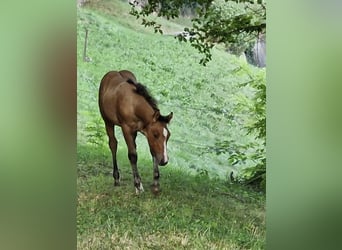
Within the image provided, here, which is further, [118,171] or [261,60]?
[118,171]

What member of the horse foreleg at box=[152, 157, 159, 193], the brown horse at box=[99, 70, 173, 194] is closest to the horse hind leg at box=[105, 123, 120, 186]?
the brown horse at box=[99, 70, 173, 194]

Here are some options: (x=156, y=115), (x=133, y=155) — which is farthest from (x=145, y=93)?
(x=133, y=155)

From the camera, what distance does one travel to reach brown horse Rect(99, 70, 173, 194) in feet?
7.22

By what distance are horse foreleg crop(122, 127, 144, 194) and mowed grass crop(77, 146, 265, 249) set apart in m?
0.02

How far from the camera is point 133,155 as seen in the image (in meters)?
2.23

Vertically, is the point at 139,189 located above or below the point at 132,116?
below

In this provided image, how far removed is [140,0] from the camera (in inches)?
87.7

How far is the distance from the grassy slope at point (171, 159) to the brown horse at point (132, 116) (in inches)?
1.1

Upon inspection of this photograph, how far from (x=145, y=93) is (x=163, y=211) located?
0.51 metres

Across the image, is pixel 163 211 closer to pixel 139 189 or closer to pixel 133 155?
pixel 139 189
